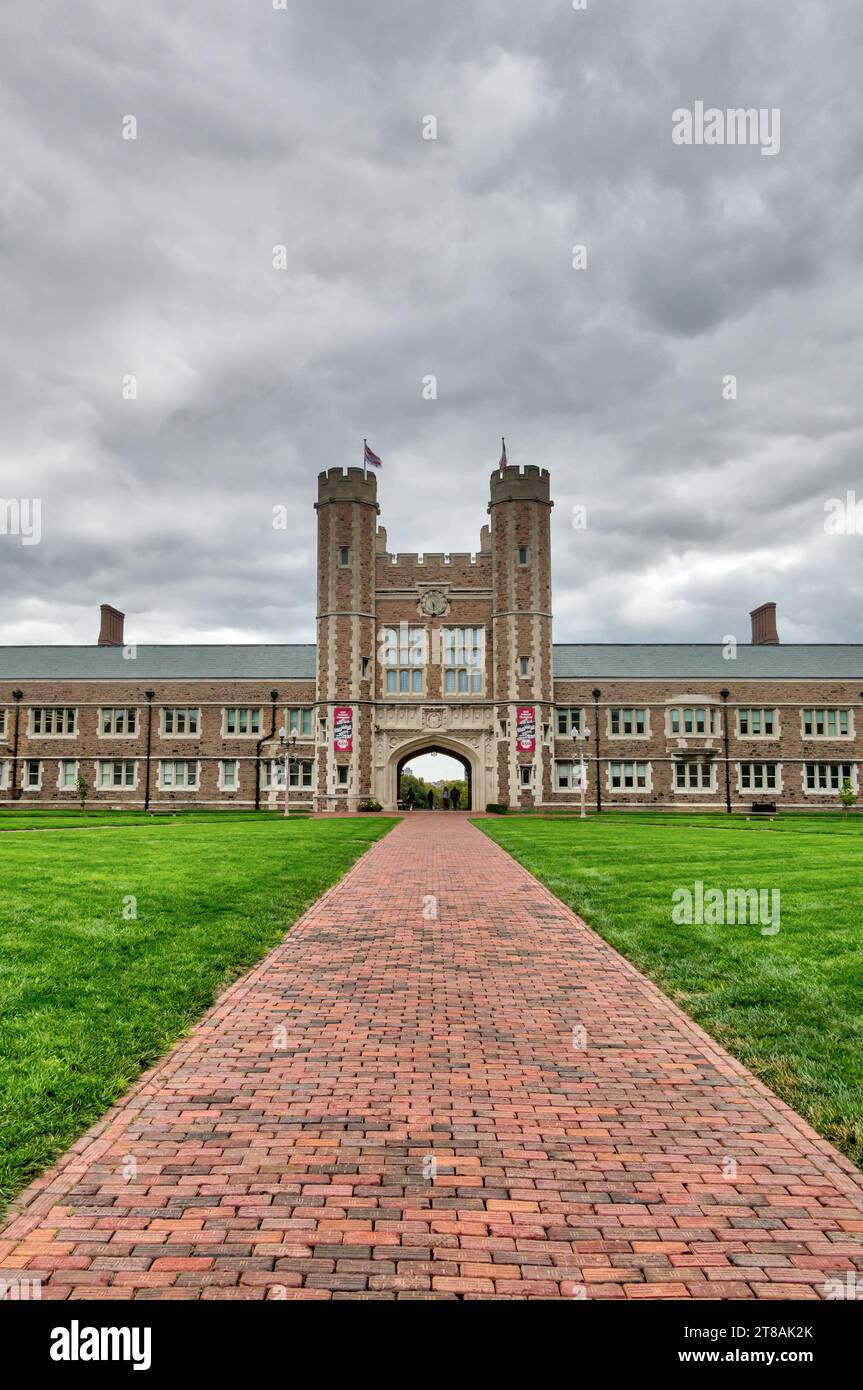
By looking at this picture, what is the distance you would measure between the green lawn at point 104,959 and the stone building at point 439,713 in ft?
90.5

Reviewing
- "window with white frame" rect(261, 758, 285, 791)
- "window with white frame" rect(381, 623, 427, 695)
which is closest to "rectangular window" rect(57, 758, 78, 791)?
"window with white frame" rect(261, 758, 285, 791)

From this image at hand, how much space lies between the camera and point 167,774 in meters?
45.7

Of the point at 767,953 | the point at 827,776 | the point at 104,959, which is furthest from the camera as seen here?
the point at 827,776

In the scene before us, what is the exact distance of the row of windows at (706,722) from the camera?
45.1 meters

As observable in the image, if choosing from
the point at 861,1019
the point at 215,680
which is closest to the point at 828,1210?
the point at 861,1019

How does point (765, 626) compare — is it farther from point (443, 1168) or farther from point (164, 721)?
point (443, 1168)

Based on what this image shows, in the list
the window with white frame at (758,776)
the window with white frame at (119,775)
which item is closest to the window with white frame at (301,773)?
the window with white frame at (119,775)

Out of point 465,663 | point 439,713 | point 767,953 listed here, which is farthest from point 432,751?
point 767,953

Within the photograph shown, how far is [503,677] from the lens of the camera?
4369cm

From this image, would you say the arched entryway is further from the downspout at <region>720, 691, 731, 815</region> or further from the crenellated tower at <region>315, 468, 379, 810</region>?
the downspout at <region>720, 691, 731, 815</region>

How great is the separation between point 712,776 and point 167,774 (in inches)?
1150

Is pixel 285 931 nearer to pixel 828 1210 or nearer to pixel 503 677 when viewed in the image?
pixel 828 1210

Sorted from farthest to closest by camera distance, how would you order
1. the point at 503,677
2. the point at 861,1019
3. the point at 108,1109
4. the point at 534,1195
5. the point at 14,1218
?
1. the point at 503,677
2. the point at 861,1019
3. the point at 108,1109
4. the point at 534,1195
5. the point at 14,1218
